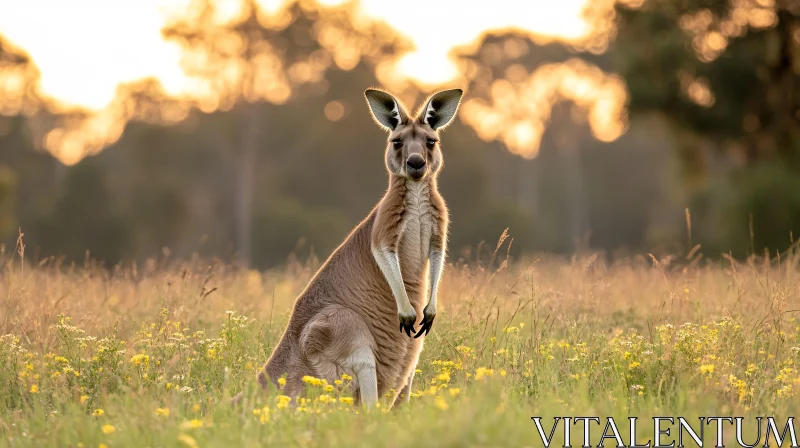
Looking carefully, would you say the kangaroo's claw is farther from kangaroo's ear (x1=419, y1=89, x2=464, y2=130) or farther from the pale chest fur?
kangaroo's ear (x1=419, y1=89, x2=464, y2=130)

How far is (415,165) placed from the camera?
6.89 meters


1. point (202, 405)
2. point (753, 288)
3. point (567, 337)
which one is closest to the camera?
point (202, 405)

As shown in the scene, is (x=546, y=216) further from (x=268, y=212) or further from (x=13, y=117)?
(x=13, y=117)

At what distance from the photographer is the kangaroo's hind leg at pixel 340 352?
6.55m

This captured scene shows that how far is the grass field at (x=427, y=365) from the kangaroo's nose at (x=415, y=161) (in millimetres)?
1336

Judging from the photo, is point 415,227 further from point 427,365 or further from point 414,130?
point 427,365

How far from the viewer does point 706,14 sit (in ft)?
78.0

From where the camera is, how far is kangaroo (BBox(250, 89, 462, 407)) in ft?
21.7

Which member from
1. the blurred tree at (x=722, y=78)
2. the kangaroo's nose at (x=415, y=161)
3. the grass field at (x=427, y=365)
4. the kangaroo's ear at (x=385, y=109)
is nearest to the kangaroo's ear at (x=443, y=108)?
the kangaroo's ear at (x=385, y=109)

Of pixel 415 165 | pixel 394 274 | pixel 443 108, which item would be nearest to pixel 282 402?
pixel 394 274

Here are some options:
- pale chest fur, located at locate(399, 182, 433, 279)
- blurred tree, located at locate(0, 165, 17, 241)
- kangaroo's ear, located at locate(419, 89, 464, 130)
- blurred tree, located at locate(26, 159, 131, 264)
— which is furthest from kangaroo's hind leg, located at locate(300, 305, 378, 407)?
blurred tree, located at locate(26, 159, 131, 264)

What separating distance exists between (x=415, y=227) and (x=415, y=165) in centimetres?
44

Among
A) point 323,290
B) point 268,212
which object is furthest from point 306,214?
point 323,290

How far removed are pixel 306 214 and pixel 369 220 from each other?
27953 millimetres
